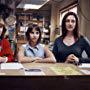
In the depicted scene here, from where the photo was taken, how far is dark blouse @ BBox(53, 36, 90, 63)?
259 centimetres

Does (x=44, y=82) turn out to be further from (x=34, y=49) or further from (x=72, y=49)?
(x=34, y=49)

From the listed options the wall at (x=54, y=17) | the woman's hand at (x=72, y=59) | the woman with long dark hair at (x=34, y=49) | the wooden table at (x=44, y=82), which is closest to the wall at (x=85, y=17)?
the woman with long dark hair at (x=34, y=49)

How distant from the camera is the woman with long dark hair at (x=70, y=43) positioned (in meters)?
2.59

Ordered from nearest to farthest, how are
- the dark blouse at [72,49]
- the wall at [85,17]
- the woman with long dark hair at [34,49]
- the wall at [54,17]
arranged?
the dark blouse at [72,49], the woman with long dark hair at [34,49], the wall at [85,17], the wall at [54,17]

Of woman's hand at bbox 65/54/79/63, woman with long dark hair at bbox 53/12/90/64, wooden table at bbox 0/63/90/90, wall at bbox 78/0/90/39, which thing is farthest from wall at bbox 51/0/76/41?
wooden table at bbox 0/63/90/90

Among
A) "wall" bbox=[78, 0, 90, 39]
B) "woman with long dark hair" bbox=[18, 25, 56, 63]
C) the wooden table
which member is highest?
"wall" bbox=[78, 0, 90, 39]

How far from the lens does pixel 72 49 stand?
2.60 m

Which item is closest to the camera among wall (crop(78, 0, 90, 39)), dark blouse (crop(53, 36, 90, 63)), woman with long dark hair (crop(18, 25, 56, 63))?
dark blouse (crop(53, 36, 90, 63))

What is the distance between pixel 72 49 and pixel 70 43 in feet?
0.24

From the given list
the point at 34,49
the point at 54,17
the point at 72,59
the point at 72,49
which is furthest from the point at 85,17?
the point at 54,17

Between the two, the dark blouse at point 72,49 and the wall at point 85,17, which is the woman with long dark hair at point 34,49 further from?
the wall at point 85,17

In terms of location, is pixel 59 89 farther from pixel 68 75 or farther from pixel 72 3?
pixel 72 3

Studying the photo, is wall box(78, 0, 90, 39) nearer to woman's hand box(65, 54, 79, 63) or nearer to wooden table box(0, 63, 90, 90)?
woman's hand box(65, 54, 79, 63)

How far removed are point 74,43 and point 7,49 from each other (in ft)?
2.55
